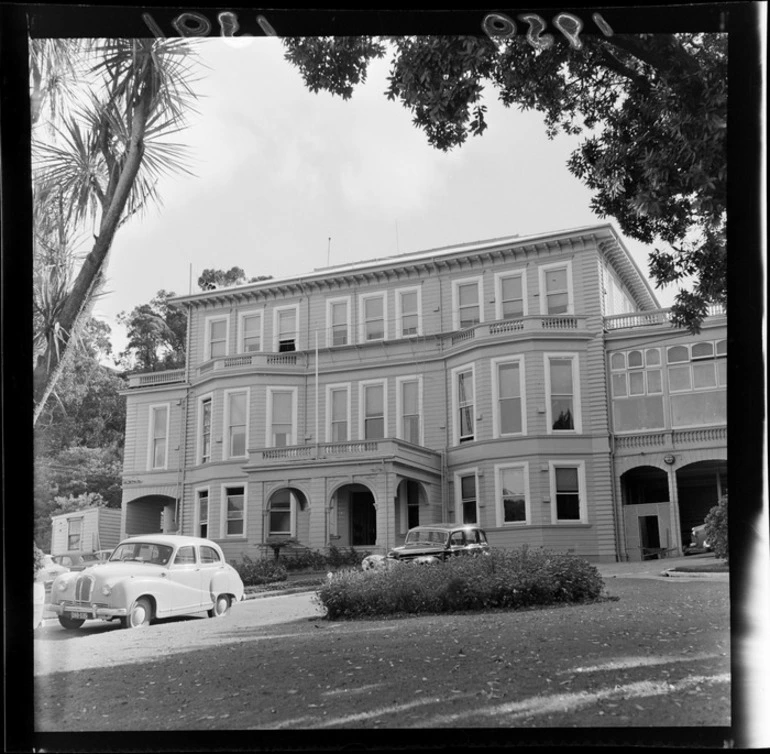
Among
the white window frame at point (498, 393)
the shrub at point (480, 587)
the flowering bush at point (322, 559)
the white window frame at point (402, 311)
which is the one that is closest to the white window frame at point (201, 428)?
the flowering bush at point (322, 559)

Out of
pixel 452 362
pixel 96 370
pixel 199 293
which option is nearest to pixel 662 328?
pixel 452 362

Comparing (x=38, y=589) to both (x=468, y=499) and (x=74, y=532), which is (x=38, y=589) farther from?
(x=468, y=499)

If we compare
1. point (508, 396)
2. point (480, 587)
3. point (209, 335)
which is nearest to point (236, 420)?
point (209, 335)

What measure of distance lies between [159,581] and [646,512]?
11.7ft

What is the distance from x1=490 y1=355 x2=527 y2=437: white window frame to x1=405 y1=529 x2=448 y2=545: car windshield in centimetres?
86

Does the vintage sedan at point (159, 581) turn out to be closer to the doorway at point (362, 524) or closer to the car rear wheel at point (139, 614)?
the car rear wheel at point (139, 614)

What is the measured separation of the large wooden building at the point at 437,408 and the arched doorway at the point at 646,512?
1 centimetres

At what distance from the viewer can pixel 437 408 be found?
21.5ft

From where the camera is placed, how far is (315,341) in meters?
6.86

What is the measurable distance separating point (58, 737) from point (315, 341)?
3.39m

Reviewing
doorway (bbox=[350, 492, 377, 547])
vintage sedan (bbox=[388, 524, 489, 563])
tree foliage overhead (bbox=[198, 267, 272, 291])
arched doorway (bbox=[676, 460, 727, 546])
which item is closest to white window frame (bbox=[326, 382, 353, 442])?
doorway (bbox=[350, 492, 377, 547])

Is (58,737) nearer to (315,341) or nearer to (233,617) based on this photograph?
(233,617)

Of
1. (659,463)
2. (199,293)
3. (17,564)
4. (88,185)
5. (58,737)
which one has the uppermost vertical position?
(88,185)

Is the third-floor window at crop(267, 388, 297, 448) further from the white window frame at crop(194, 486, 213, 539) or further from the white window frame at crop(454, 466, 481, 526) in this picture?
the white window frame at crop(454, 466, 481, 526)
